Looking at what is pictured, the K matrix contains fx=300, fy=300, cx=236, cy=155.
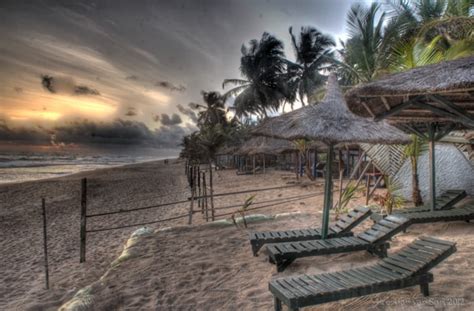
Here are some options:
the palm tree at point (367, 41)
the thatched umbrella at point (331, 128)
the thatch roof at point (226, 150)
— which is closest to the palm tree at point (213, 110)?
the thatch roof at point (226, 150)

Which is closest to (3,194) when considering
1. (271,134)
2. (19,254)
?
(19,254)

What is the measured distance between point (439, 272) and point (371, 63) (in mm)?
13025

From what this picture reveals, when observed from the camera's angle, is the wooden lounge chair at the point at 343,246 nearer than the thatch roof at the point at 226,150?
Yes

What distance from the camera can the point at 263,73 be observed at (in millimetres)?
25078

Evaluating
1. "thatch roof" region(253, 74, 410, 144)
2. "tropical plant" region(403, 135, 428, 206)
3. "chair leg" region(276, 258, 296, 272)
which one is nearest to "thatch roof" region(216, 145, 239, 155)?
"tropical plant" region(403, 135, 428, 206)

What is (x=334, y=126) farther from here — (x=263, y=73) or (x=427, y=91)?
(x=263, y=73)

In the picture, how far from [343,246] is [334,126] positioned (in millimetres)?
1649

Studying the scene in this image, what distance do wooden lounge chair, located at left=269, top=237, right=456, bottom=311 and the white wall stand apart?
576 cm

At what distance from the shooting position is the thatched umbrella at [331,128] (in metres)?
4.16

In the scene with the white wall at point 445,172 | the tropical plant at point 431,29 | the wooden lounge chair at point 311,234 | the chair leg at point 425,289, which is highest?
the tropical plant at point 431,29

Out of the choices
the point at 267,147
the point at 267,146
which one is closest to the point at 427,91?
the point at 267,147

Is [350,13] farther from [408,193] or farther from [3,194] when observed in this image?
[3,194]

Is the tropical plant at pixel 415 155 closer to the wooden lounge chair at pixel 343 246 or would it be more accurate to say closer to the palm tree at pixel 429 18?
the wooden lounge chair at pixel 343 246

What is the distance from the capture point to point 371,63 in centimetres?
1445
